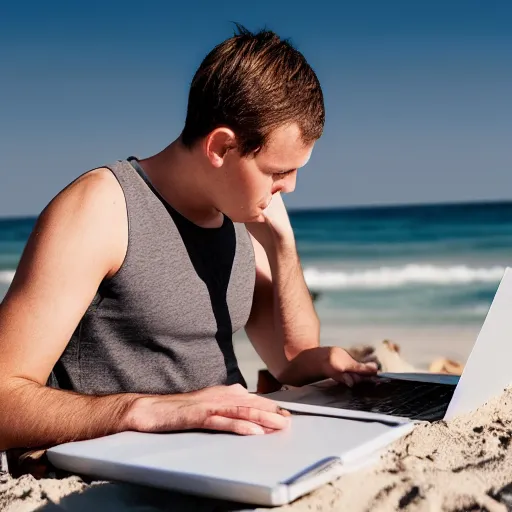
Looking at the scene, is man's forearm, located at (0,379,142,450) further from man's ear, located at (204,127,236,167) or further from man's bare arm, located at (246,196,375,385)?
man's bare arm, located at (246,196,375,385)

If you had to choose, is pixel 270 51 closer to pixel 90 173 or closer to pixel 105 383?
pixel 90 173

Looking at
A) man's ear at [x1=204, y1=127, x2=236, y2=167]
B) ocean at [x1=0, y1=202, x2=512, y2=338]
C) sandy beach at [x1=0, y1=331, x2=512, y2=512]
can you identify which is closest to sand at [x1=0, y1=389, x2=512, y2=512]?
sandy beach at [x1=0, y1=331, x2=512, y2=512]

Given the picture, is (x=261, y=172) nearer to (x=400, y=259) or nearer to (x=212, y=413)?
(x=212, y=413)

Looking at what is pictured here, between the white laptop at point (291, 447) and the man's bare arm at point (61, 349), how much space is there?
50mm

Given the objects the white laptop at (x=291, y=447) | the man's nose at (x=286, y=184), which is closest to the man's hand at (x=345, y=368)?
the white laptop at (x=291, y=447)

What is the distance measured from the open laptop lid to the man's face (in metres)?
0.62

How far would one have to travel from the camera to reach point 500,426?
1.86 metres

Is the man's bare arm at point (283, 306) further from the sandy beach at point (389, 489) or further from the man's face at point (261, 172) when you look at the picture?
the sandy beach at point (389, 489)

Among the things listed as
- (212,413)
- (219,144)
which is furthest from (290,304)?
(212,413)

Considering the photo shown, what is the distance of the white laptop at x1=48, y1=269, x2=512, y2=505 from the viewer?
1401mm

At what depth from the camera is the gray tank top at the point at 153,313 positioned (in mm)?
2070

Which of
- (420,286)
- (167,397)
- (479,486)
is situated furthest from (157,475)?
(420,286)

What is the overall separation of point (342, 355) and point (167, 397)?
29.6 inches

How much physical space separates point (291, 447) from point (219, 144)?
88 cm
